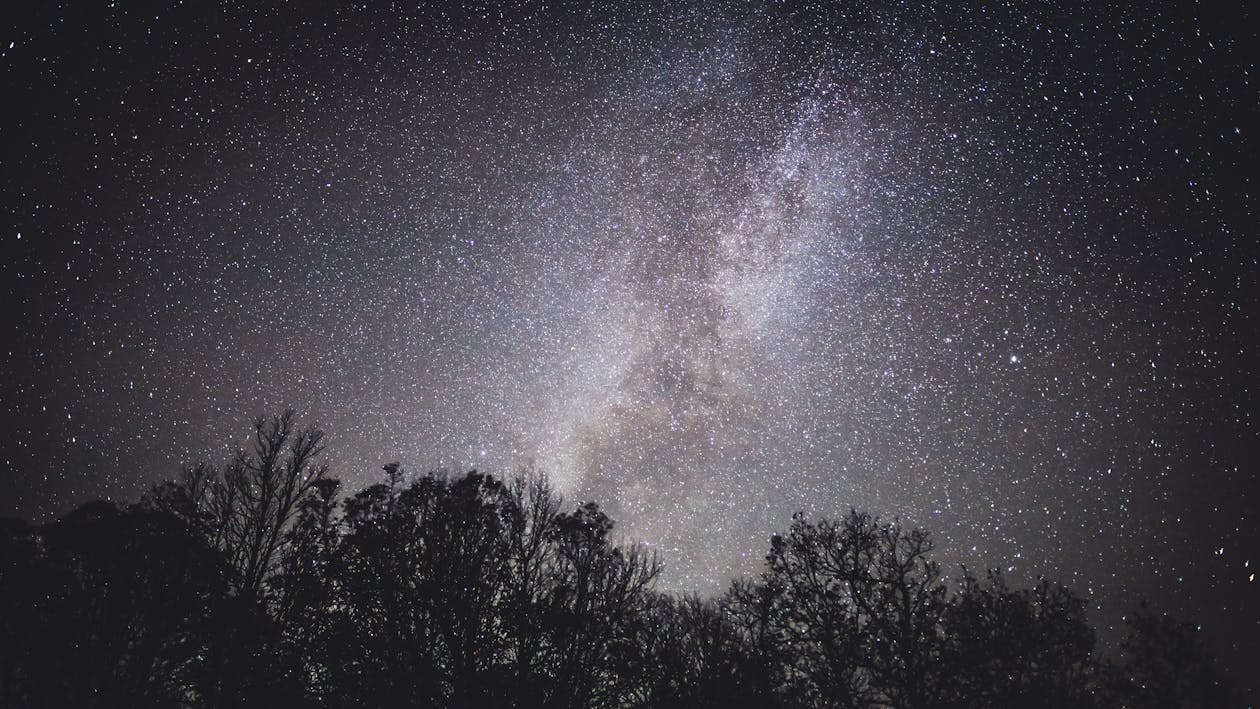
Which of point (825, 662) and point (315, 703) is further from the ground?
point (825, 662)

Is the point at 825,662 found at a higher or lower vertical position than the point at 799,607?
lower

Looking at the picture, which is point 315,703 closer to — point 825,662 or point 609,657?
point 609,657

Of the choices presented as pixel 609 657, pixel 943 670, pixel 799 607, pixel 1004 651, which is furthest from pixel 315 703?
pixel 1004 651

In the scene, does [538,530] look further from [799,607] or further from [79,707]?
[79,707]

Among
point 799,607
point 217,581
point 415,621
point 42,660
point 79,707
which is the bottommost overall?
point 79,707

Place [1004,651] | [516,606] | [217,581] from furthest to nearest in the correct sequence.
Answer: [1004,651] < [217,581] < [516,606]

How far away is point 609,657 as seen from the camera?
14.0 metres

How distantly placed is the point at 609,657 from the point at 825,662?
6.27 m

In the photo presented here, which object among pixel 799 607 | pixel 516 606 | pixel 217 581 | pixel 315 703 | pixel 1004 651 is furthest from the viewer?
pixel 799 607

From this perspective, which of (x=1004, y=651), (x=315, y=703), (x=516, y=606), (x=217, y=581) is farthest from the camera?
(x=1004, y=651)

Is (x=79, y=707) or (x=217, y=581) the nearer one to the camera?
(x=79, y=707)

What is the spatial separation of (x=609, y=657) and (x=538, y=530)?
3.40 metres

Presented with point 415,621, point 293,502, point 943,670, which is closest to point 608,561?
point 415,621

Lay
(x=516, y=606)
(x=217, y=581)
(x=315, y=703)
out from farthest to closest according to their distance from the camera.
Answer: (x=217, y=581), (x=516, y=606), (x=315, y=703)
